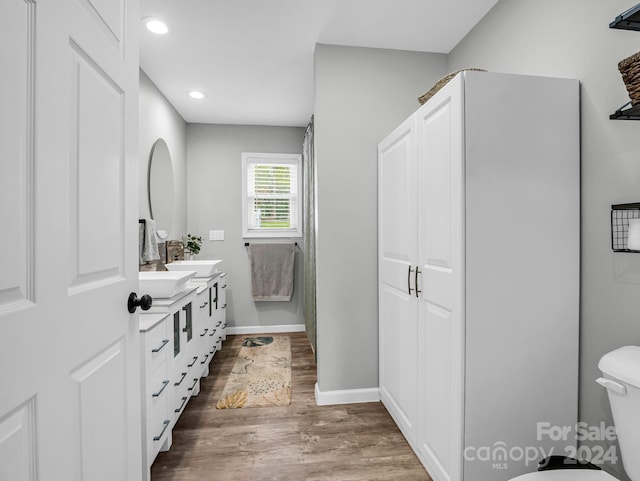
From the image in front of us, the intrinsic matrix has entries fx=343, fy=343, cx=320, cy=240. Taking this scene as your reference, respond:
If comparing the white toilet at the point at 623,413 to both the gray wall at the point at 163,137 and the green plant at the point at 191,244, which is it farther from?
the green plant at the point at 191,244

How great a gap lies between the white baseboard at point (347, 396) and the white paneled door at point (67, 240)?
1.46 m

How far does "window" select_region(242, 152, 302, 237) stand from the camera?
13.7ft

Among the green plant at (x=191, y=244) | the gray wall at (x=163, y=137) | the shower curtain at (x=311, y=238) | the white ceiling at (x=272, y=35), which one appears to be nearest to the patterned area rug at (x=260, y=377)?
the shower curtain at (x=311, y=238)

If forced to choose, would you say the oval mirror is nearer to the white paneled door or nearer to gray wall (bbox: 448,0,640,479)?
the white paneled door

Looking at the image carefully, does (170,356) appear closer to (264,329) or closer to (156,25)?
(156,25)

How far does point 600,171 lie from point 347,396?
6.49 ft

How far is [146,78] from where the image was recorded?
2.84m

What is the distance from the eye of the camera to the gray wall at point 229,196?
407 centimetres

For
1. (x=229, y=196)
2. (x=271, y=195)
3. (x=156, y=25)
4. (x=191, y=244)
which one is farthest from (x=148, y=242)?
(x=271, y=195)

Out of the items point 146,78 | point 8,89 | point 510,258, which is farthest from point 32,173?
point 146,78

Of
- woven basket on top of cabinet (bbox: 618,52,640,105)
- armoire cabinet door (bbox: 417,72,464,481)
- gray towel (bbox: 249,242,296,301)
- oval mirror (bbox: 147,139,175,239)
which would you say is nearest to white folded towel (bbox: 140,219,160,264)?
oval mirror (bbox: 147,139,175,239)

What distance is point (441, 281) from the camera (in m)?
1.54

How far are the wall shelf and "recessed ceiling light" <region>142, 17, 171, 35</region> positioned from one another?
2.31m

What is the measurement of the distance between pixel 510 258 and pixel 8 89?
1579mm
